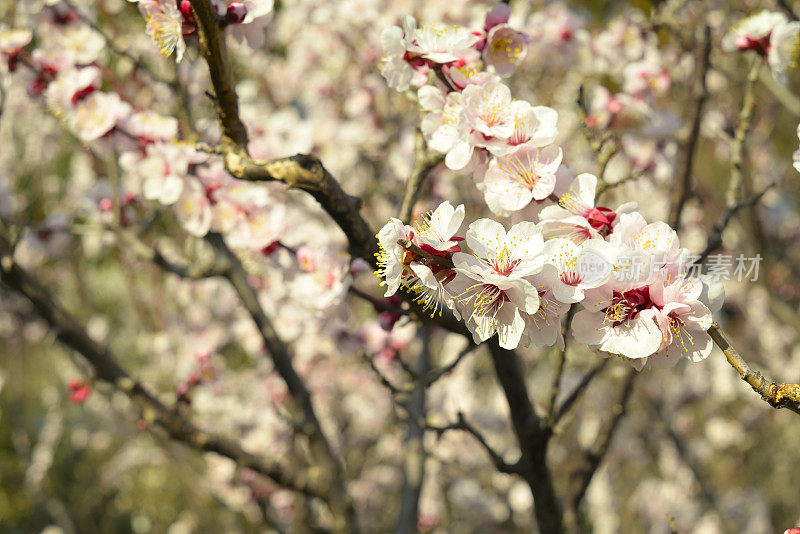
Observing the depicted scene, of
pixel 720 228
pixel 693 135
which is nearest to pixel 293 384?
pixel 720 228

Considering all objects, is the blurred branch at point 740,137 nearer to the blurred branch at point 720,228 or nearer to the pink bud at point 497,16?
the blurred branch at point 720,228

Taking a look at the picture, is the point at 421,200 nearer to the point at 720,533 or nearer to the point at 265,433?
the point at 265,433

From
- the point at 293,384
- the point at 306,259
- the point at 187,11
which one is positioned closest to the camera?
the point at 187,11

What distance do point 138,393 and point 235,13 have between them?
1.29m

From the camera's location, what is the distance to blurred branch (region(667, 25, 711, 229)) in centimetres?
200

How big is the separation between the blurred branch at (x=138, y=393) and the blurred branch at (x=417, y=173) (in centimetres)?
111

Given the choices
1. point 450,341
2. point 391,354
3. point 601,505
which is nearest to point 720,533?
point 601,505

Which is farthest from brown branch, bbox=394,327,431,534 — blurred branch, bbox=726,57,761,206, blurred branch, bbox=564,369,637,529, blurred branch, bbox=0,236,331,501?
blurred branch, bbox=726,57,761,206

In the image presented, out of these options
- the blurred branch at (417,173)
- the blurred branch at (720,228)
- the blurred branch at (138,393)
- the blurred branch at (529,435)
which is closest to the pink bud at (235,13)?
the blurred branch at (417,173)

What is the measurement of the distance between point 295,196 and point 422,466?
66.6 inches

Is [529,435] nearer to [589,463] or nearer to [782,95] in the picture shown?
[589,463]

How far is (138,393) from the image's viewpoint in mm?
2049

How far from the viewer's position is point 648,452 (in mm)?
5492

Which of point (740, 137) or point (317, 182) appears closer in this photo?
point (317, 182)
